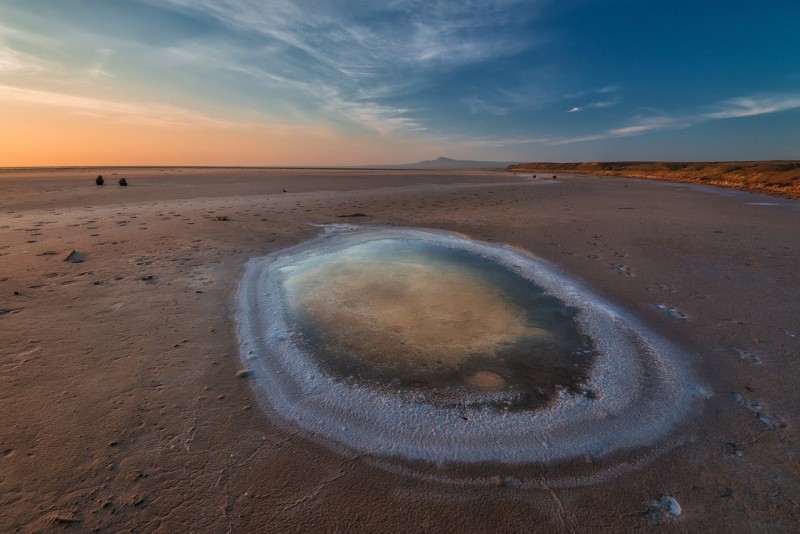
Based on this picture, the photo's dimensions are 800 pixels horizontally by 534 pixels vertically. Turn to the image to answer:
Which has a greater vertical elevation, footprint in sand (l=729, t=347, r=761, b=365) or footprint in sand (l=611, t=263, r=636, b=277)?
footprint in sand (l=611, t=263, r=636, b=277)

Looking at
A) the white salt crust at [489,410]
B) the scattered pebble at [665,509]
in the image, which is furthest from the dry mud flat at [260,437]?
the white salt crust at [489,410]

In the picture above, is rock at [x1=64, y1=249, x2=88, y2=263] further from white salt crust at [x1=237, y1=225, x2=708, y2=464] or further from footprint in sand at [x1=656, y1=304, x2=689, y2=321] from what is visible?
footprint in sand at [x1=656, y1=304, x2=689, y2=321]

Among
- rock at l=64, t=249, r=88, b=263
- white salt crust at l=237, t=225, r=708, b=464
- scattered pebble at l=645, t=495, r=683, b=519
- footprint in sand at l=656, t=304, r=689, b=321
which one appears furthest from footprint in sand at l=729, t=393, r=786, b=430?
rock at l=64, t=249, r=88, b=263

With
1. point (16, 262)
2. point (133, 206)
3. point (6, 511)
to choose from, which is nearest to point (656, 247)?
point (6, 511)

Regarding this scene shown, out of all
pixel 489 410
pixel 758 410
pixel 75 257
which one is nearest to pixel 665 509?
pixel 489 410

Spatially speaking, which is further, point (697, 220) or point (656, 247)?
point (697, 220)

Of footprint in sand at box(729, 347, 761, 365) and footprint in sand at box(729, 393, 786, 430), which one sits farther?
footprint in sand at box(729, 347, 761, 365)

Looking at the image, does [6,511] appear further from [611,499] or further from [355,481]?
[611,499]

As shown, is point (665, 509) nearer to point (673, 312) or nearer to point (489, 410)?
point (489, 410)

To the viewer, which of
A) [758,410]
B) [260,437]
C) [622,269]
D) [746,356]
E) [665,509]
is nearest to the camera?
[665,509]
